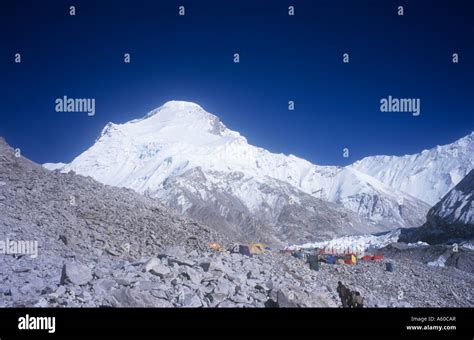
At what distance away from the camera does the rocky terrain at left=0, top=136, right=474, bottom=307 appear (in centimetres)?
1113

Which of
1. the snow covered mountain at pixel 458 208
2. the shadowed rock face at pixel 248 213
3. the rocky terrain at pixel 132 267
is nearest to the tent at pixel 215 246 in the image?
the rocky terrain at pixel 132 267

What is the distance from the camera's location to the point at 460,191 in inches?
3071

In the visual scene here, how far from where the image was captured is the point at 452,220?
72.6 metres

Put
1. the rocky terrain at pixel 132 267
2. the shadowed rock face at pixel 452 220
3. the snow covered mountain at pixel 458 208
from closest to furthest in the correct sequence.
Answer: the rocky terrain at pixel 132 267, the shadowed rock face at pixel 452 220, the snow covered mountain at pixel 458 208

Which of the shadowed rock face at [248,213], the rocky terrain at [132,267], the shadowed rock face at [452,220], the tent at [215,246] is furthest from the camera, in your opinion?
the shadowed rock face at [248,213]

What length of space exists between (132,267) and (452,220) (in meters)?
74.2

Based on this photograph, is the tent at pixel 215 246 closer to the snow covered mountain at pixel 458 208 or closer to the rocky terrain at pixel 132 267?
the rocky terrain at pixel 132 267

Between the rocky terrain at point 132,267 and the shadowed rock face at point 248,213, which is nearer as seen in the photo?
the rocky terrain at point 132,267

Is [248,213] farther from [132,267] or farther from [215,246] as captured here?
[132,267]

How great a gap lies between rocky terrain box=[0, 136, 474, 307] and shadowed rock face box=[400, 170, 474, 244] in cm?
4251

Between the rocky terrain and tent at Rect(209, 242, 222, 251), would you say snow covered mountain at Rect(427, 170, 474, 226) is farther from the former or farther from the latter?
tent at Rect(209, 242, 222, 251)

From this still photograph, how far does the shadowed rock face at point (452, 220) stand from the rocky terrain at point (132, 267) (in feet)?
139

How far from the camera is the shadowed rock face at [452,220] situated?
2680 inches

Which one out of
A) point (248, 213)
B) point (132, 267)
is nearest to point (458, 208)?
point (132, 267)
